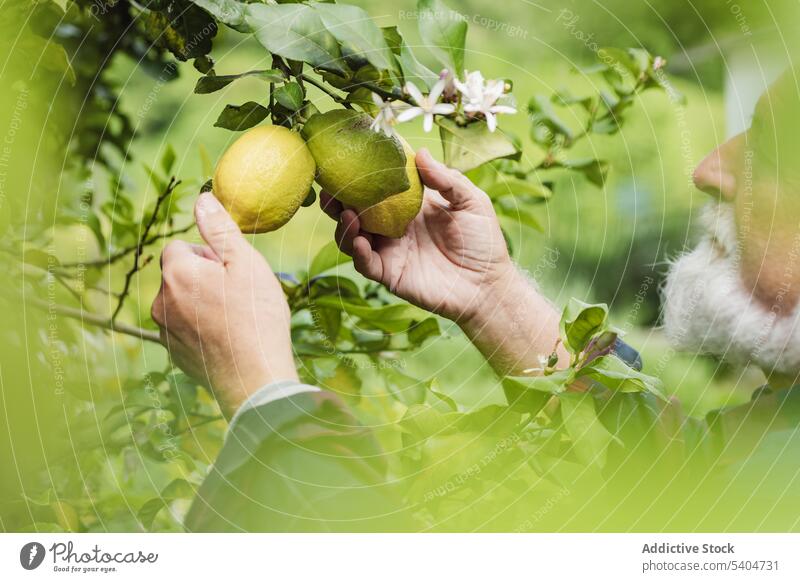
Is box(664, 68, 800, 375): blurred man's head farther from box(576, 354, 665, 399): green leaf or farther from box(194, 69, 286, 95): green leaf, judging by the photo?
box(194, 69, 286, 95): green leaf

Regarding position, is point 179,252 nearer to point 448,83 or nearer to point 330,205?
point 330,205

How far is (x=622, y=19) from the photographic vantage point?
77cm

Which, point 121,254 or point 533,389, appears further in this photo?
point 121,254

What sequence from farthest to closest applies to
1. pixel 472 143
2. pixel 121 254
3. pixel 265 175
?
pixel 121 254 < pixel 472 143 < pixel 265 175

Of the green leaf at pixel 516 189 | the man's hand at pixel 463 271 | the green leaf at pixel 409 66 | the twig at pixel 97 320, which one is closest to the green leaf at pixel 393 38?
the green leaf at pixel 409 66

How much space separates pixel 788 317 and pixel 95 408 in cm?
67

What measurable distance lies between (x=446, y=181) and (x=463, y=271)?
0.11 meters

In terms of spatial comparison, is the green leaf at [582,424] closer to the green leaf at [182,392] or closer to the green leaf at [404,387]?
A: the green leaf at [404,387]

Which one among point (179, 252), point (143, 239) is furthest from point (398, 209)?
point (143, 239)

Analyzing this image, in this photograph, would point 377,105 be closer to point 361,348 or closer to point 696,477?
point 361,348

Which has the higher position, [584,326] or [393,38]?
[393,38]

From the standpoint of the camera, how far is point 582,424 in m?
0.63
